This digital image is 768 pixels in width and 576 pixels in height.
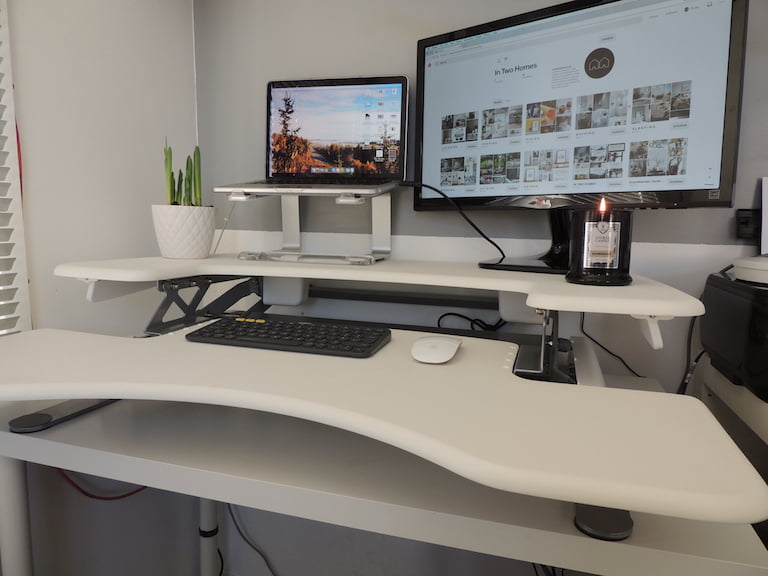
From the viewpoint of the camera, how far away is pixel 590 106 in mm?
901

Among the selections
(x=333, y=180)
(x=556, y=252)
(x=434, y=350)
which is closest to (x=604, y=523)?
(x=434, y=350)

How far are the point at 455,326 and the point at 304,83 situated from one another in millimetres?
728

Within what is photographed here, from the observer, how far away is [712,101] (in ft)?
2.68

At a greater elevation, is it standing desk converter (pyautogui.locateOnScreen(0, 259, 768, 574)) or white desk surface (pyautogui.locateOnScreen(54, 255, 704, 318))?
white desk surface (pyautogui.locateOnScreen(54, 255, 704, 318))

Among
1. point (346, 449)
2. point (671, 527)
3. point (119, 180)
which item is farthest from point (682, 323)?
point (119, 180)

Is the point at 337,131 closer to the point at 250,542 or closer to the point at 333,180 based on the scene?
the point at 333,180

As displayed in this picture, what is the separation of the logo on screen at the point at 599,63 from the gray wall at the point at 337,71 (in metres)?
0.39

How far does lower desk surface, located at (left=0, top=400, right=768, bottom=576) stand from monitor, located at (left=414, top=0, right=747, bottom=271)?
0.51 metres

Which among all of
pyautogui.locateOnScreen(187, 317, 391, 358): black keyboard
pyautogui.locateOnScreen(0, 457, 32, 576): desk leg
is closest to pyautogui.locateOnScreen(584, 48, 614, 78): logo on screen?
pyautogui.locateOnScreen(187, 317, 391, 358): black keyboard

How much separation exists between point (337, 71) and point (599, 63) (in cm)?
74

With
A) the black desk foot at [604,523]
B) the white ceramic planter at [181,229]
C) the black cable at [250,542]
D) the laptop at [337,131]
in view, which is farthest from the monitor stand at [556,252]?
the black cable at [250,542]

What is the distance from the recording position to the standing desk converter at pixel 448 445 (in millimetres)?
436

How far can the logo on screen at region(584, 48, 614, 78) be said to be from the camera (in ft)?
2.88

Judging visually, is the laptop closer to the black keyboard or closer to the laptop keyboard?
the laptop keyboard
